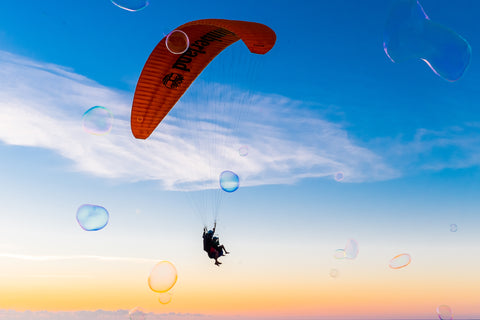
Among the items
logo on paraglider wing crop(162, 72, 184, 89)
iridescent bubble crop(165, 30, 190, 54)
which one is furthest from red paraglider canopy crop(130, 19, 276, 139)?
iridescent bubble crop(165, 30, 190, 54)

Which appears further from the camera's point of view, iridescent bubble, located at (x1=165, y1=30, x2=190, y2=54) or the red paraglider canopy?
the red paraglider canopy

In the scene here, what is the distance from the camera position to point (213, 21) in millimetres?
16828

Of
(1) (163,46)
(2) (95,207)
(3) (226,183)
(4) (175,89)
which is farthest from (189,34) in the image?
(2) (95,207)

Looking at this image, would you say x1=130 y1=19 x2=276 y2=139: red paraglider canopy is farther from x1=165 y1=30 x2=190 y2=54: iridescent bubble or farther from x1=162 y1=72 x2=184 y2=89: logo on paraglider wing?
x1=165 y1=30 x2=190 y2=54: iridescent bubble

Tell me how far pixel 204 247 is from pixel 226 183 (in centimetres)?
320

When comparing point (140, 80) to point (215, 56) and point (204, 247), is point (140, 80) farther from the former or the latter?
point (204, 247)

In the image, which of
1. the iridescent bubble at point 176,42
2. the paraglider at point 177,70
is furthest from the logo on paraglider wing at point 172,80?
the iridescent bubble at point 176,42

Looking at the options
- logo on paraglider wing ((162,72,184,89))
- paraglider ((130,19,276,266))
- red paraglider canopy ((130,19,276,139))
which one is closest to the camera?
paraglider ((130,19,276,266))

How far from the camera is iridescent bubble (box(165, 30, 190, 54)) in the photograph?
57.4 feet

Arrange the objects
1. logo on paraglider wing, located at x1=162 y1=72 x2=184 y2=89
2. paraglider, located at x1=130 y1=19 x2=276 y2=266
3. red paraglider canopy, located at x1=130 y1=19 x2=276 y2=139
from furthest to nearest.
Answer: logo on paraglider wing, located at x1=162 y1=72 x2=184 y2=89 < red paraglider canopy, located at x1=130 y1=19 x2=276 y2=139 < paraglider, located at x1=130 y1=19 x2=276 y2=266

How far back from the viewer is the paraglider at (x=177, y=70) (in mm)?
17469

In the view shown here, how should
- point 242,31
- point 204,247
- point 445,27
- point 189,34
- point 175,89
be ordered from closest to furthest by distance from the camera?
point 445,27 < point 242,31 < point 204,247 < point 189,34 < point 175,89

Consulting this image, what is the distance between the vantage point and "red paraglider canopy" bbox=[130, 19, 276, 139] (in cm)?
1861

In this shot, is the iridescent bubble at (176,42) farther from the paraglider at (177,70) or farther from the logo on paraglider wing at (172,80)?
the logo on paraglider wing at (172,80)
